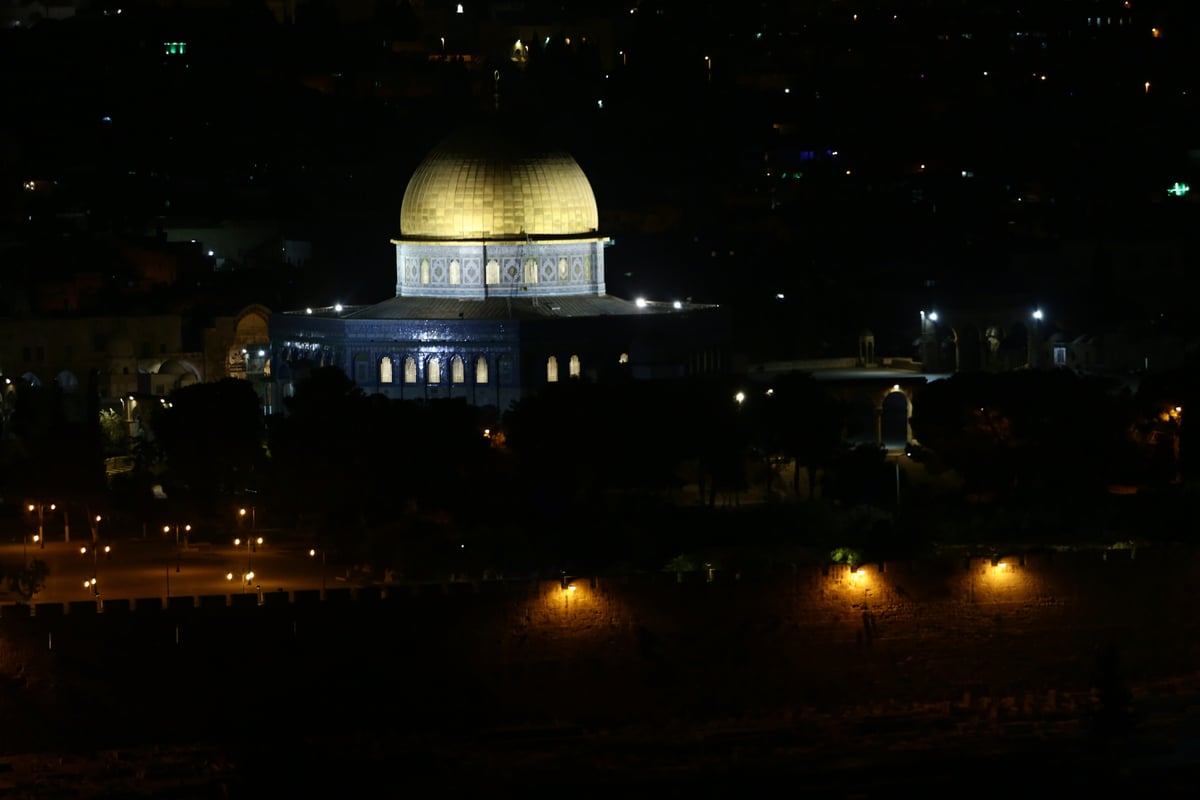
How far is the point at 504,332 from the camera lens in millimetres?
64438

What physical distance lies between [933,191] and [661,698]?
45503mm

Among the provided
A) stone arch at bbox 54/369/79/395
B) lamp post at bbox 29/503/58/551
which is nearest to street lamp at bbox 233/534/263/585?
lamp post at bbox 29/503/58/551

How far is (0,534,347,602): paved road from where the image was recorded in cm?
4794

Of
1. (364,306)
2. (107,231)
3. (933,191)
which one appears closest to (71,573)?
(364,306)

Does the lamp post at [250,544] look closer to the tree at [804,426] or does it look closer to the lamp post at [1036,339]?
the tree at [804,426]

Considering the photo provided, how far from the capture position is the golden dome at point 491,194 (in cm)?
6638

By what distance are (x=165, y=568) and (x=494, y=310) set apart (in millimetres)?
16834

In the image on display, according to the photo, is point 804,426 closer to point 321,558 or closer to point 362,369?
point 321,558

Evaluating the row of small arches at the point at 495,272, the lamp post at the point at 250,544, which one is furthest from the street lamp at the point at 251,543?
the row of small arches at the point at 495,272

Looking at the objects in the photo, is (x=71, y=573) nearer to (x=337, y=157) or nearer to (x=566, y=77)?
(x=337, y=157)

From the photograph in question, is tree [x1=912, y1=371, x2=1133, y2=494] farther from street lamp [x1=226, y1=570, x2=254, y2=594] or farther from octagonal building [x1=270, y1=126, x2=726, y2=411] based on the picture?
street lamp [x1=226, y1=570, x2=254, y2=594]

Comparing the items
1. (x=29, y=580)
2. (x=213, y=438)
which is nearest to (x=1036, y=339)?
(x=213, y=438)

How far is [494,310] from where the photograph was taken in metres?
65.7

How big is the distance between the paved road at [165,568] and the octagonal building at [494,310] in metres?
12.9
